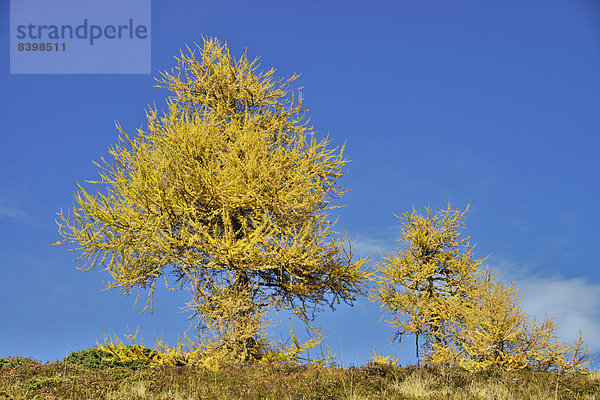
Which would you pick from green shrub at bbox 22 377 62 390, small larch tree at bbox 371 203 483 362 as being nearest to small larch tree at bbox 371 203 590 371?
small larch tree at bbox 371 203 483 362

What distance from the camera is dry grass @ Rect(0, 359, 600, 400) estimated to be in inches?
285

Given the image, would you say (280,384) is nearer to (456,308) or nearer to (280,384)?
(280,384)

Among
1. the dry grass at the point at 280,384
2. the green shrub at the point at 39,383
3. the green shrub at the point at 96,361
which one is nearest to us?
the dry grass at the point at 280,384

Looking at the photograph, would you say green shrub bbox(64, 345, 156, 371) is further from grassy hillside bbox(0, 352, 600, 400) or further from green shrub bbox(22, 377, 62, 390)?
green shrub bbox(22, 377, 62, 390)

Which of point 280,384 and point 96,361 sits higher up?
point 96,361

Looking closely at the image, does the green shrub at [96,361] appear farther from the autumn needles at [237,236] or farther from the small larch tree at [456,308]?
the small larch tree at [456,308]

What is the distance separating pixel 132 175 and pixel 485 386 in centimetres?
1098

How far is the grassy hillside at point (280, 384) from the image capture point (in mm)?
7254

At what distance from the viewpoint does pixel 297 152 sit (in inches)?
589

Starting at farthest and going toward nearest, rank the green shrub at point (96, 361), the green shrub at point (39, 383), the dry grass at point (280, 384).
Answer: the green shrub at point (96, 361) < the green shrub at point (39, 383) < the dry grass at point (280, 384)

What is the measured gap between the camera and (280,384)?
26.5 feet

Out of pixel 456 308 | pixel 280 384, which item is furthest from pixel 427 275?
pixel 280 384

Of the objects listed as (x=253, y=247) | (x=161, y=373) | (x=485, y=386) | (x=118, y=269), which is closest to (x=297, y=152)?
(x=253, y=247)

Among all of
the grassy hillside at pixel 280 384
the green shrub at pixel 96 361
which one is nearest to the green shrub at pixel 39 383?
the grassy hillside at pixel 280 384
